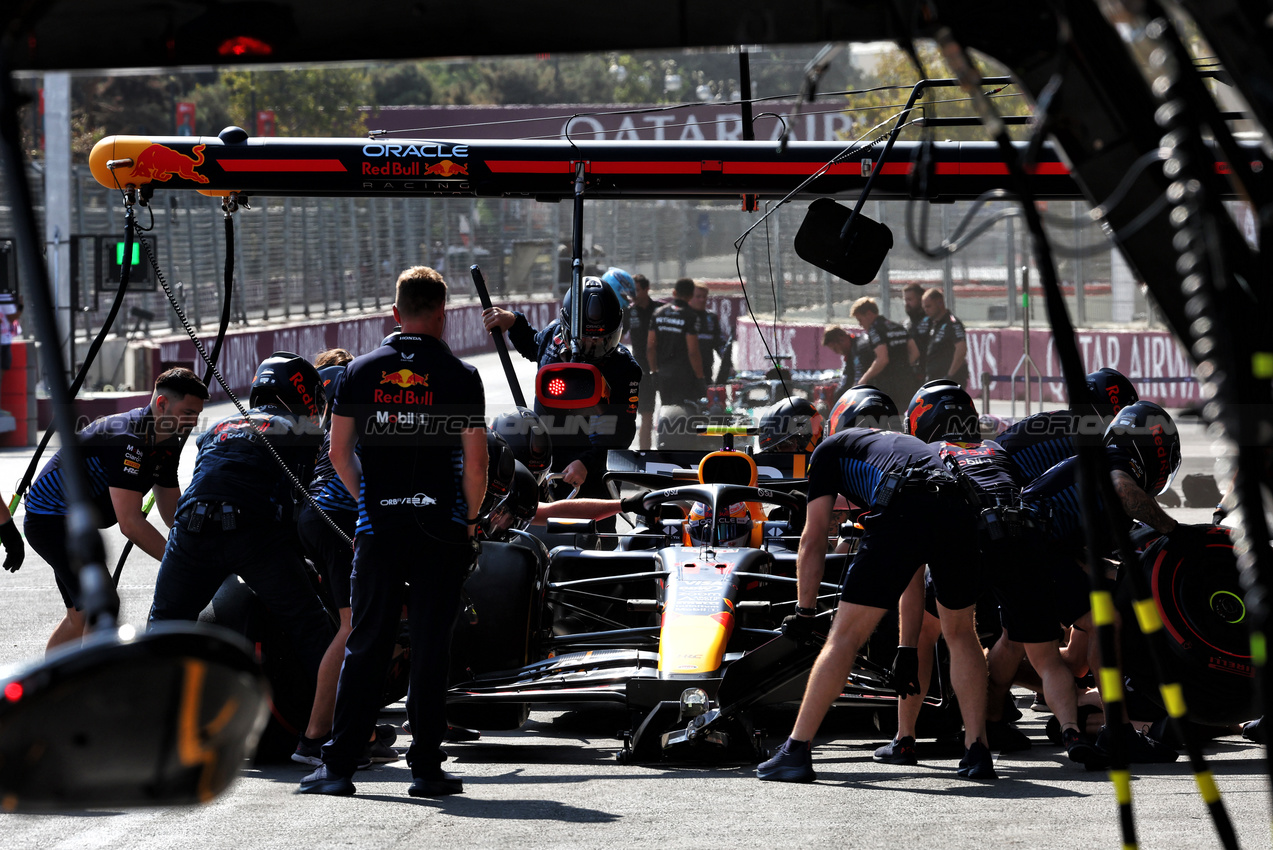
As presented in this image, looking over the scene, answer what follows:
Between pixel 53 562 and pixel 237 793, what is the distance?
206 centimetres

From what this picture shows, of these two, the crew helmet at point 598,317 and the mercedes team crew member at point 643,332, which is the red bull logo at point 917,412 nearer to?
the crew helmet at point 598,317

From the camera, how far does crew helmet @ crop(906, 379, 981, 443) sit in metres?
6.56

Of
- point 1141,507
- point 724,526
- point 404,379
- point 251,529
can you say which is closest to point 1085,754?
point 1141,507

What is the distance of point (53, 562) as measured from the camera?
23.6 ft

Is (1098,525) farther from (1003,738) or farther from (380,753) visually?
(380,753)

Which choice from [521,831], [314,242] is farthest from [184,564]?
[314,242]

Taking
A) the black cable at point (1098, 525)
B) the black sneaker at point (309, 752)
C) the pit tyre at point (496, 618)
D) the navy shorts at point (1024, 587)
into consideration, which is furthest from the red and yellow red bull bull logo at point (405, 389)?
the black cable at point (1098, 525)

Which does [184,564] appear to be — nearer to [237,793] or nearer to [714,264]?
[237,793]

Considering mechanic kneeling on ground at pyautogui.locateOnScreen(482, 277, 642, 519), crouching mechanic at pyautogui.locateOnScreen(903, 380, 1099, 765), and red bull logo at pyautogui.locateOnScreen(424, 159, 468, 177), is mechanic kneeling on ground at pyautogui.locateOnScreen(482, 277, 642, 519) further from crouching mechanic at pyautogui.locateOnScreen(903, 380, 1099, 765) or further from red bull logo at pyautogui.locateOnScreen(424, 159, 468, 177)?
crouching mechanic at pyautogui.locateOnScreen(903, 380, 1099, 765)

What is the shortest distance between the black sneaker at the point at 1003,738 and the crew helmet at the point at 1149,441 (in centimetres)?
125

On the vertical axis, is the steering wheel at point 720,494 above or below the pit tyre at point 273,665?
above

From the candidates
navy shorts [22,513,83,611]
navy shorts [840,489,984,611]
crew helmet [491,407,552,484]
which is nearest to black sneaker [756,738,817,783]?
navy shorts [840,489,984,611]

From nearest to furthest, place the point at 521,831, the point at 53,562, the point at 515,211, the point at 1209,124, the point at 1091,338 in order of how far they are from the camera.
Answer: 1. the point at 1209,124
2. the point at 521,831
3. the point at 53,562
4. the point at 1091,338
5. the point at 515,211

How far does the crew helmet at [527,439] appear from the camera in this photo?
7590mm
